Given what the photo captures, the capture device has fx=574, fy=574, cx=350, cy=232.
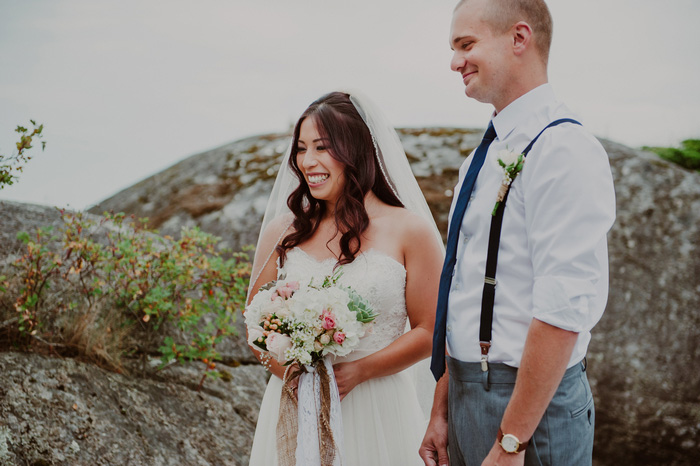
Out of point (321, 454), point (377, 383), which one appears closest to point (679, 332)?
point (377, 383)

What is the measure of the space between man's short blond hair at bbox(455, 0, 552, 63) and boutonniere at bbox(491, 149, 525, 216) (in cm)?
45

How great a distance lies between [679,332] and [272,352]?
510 centimetres

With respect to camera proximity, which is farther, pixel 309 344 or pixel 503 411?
pixel 309 344

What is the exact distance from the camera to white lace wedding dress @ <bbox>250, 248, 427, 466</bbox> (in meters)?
3.14

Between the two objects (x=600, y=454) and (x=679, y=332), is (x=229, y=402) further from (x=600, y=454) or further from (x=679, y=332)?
(x=679, y=332)

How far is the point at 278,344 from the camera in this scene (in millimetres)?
2613

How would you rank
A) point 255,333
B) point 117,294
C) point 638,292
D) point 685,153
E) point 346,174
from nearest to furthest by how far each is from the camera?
point 255,333 < point 346,174 < point 117,294 < point 638,292 < point 685,153

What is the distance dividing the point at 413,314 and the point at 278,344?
3.09ft

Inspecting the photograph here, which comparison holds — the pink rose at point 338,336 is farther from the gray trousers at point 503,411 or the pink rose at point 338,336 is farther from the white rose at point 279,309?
the gray trousers at point 503,411

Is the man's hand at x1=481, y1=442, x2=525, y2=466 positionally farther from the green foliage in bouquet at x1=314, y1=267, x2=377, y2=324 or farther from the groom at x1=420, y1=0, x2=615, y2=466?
the green foliage in bouquet at x1=314, y1=267, x2=377, y2=324

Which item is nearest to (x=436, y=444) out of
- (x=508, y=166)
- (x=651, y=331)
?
(x=508, y=166)

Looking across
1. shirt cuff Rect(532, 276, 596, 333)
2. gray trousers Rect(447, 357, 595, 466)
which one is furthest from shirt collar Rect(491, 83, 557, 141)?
gray trousers Rect(447, 357, 595, 466)

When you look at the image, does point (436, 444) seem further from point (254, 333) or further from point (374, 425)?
point (254, 333)

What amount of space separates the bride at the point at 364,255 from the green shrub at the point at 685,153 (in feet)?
19.2
